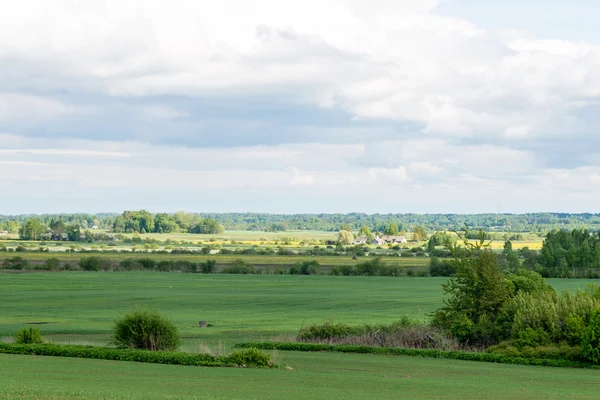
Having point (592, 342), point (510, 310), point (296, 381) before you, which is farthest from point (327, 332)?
point (296, 381)

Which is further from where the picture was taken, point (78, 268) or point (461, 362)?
point (78, 268)

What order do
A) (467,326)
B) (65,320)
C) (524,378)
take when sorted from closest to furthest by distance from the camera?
(524,378) < (467,326) < (65,320)

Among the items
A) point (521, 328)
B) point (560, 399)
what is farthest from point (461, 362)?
point (560, 399)

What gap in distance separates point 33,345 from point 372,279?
8818 centimetres

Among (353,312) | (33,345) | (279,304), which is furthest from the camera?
(279,304)

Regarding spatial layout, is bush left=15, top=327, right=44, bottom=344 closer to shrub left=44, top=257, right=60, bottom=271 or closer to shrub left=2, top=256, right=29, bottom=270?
shrub left=44, top=257, right=60, bottom=271

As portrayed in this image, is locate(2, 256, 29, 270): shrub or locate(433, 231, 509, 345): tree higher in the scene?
locate(433, 231, 509, 345): tree

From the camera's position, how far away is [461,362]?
1410 inches

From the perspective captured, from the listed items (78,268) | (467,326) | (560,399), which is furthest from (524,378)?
(78,268)

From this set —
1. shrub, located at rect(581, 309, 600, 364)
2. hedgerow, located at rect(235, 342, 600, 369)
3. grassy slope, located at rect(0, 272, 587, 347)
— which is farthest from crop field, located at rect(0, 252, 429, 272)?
shrub, located at rect(581, 309, 600, 364)

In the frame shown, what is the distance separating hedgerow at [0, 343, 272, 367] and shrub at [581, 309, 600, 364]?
515 inches

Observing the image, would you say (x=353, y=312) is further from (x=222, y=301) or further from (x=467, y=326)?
(x=467, y=326)

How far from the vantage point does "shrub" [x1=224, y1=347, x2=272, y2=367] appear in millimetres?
31188

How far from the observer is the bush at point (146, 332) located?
119 feet
